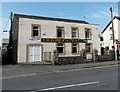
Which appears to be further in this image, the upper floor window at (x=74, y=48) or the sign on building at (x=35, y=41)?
the upper floor window at (x=74, y=48)

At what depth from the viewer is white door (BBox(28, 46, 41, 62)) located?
20.9 m

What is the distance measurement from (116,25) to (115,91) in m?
32.2

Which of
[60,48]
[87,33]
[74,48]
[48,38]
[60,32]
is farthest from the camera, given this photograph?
[87,33]

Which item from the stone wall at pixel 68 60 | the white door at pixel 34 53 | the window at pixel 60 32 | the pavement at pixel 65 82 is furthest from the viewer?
the window at pixel 60 32

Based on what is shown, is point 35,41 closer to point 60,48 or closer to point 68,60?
point 60,48

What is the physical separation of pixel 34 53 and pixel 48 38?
318cm

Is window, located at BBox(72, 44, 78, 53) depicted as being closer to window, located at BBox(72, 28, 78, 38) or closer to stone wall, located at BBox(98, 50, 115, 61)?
window, located at BBox(72, 28, 78, 38)

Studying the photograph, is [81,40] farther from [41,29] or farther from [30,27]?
[30,27]

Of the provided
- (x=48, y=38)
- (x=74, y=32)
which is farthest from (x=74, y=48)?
(x=48, y=38)

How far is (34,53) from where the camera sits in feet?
69.4

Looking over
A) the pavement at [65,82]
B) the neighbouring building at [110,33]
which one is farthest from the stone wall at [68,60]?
the neighbouring building at [110,33]

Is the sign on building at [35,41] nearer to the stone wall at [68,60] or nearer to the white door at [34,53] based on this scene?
the white door at [34,53]

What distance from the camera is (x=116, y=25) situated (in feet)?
116

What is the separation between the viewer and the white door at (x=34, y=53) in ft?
68.5
